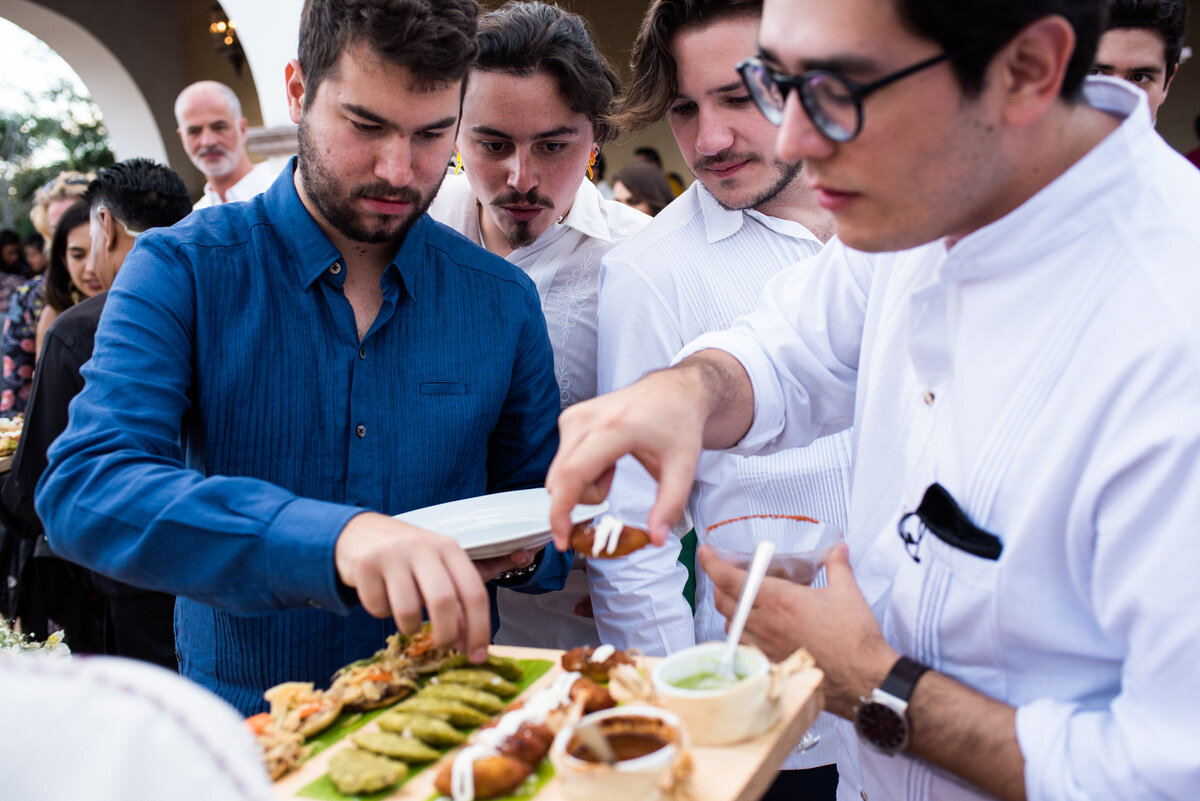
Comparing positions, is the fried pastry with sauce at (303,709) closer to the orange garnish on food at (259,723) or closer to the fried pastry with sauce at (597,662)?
the orange garnish on food at (259,723)

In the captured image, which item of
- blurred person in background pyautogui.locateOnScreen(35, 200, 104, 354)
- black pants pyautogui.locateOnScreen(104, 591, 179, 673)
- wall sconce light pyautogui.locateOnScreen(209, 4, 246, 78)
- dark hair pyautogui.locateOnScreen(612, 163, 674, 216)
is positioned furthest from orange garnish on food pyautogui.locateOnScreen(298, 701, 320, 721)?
A: wall sconce light pyautogui.locateOnScreen(209, 4, 246, 78)

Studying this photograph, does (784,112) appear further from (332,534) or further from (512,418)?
(512,418)

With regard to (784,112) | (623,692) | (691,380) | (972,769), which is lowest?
(972,769)

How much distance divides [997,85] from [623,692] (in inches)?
37.1

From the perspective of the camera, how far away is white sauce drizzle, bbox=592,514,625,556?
1.41 metres

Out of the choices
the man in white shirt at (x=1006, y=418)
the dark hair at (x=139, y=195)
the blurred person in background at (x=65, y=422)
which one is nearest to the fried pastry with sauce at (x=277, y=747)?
the man in white shirt at (x=1006, y=418)

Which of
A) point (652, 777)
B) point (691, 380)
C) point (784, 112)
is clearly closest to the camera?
point (652, 777)

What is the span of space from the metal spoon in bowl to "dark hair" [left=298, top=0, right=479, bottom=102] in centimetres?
119

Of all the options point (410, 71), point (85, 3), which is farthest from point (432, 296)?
point (85, 3)

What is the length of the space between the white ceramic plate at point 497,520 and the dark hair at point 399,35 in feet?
2.85

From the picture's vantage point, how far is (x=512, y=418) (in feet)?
7.11

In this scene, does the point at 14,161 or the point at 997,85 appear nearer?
the point at 997,85

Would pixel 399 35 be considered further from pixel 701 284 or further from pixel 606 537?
pixel 606 537

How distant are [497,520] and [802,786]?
3.99ft
